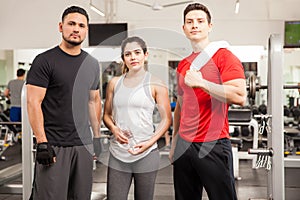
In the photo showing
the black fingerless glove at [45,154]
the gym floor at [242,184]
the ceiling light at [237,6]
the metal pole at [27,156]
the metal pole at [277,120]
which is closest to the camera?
the black fingerless glove at [45,154]

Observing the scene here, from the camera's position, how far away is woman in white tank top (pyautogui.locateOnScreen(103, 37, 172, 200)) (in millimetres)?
2088

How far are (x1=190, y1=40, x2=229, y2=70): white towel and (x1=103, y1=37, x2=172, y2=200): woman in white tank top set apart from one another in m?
0.29

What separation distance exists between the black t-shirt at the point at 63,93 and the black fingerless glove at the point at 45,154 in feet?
0.19

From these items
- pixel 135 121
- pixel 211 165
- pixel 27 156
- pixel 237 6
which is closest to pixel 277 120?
pixel 211 165

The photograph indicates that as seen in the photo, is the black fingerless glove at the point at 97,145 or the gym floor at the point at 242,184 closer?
the black fingerless glove at the point at 97,145

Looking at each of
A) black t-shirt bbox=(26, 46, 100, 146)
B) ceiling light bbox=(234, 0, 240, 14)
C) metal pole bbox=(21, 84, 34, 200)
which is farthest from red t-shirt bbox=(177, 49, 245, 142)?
ceiling light bbox=(234, 0, 240, 14)

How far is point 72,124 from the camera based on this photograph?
2139mm

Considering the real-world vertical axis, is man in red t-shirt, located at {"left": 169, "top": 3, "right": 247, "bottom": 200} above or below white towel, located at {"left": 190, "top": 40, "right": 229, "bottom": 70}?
below

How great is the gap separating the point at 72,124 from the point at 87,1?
6527 mm

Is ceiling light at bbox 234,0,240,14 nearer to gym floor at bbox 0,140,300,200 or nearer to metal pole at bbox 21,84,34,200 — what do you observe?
gym floor at bbox 0,140,300,200

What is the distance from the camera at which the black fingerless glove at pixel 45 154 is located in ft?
6.73

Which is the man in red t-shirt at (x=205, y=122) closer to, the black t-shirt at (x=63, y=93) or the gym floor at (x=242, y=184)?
the black t-shirt at (x=63, y=93)

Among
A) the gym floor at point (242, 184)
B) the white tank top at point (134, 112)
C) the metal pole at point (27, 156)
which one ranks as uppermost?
the white tank top at point (134, 112)

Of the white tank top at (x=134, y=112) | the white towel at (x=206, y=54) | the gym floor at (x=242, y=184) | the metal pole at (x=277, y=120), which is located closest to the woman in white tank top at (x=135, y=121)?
the white tank top at (x=134, y=112)
